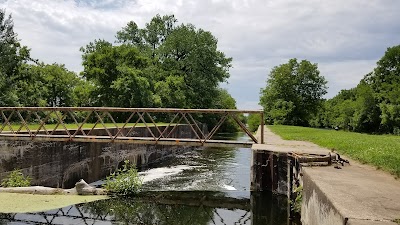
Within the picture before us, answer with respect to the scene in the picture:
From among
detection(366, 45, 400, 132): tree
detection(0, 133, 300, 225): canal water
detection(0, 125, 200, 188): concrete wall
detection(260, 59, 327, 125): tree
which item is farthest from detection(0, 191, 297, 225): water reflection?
detection(260, 59, 327, 125): tree

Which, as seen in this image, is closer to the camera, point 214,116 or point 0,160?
point 0,160

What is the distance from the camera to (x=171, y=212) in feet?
32.7

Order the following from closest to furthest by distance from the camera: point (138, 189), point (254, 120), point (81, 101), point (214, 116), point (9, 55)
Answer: point (138, 189) → point (9, 55) → point (81, 101) → point (214, 116) → point (254, 120)

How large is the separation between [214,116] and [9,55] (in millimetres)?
32576

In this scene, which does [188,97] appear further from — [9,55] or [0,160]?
[0,160]

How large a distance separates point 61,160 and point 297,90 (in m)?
43.8

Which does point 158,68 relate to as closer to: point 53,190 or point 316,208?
point 53,190

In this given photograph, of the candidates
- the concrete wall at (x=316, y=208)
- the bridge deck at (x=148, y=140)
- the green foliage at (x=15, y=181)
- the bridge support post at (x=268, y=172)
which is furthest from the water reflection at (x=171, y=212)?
the green foliage at (x=15, y=181)

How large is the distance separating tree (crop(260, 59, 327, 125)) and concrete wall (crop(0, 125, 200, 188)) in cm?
3515

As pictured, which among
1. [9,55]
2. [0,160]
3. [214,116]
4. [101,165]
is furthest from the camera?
[214,116]

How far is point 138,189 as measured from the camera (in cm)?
1241

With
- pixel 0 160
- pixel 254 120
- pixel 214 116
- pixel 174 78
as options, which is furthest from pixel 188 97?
pixel 0 160

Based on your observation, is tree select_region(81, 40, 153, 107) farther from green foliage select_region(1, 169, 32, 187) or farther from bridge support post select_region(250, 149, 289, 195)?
bridge support post select_region(250, 149, 289, 195)

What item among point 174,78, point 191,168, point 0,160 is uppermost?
point 174,78
